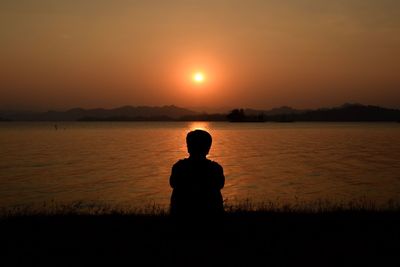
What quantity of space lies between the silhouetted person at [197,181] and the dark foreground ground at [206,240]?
295 millimetres

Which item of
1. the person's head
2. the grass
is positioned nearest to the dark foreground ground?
the grass

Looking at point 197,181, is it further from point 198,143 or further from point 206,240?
point 206,240

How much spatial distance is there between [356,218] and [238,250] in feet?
18.3

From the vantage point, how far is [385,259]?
9.58m

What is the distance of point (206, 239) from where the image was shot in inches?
311

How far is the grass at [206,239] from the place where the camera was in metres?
9.05

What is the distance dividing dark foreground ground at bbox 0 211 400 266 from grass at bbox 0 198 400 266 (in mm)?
18

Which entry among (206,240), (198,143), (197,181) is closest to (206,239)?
(206,240)

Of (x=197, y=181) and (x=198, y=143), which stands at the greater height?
(x=198, y=143)

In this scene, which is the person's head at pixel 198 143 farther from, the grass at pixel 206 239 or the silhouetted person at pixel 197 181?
the grass at pixel 206 239

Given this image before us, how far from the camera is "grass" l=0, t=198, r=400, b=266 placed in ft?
29.7

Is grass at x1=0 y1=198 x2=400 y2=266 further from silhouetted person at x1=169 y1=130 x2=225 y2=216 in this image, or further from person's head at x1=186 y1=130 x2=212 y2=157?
person's head at x1=186 y1=130 x2=212 y2=157

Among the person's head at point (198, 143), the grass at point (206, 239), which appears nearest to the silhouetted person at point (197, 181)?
the person's head at point (198, 143)

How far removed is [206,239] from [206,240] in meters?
0.04
